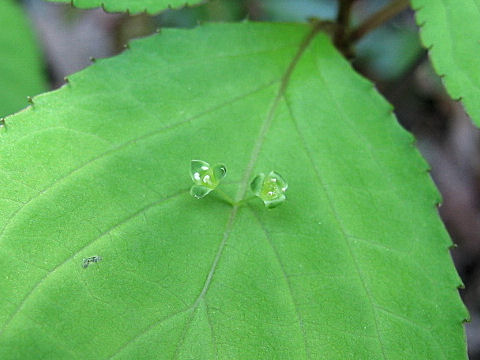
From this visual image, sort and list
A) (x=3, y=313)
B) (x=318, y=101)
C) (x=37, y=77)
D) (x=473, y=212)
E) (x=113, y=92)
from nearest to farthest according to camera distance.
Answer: (x=3, y=313)
(x=113, y=92)
(x=318, y=101)
(x=37, y=77)
(x=473, y=212)

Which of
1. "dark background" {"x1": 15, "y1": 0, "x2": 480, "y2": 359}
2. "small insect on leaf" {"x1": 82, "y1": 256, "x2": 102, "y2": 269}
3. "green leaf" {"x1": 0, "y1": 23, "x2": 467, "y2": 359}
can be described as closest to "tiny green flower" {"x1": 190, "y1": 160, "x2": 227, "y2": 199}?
"green leaf" {"x1": 0, "y1": 23, "x2": 467, "y2": 359}

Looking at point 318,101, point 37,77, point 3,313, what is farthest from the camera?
→ point 37,77

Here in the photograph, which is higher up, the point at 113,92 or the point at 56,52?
the point at 56,52

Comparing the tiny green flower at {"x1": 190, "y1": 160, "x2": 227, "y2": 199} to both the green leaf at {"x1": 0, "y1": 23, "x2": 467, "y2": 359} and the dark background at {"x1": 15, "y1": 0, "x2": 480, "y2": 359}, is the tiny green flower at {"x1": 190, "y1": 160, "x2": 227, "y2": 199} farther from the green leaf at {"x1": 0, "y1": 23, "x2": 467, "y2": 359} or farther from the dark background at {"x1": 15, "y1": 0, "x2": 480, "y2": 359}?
the dark background at {"x1": 15, "y1": 0, "x2": 480, "y2": 359}

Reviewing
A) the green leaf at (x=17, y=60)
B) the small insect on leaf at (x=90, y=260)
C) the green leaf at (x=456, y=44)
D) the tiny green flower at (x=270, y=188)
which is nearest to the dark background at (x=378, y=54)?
the green leaf at (x=17, y=60)

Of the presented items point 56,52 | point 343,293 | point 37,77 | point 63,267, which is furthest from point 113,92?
point 56,52

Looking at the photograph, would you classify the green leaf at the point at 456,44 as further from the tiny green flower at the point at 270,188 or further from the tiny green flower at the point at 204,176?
the tiny green flower at the point at 204,176

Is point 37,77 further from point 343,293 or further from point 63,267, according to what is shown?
point 343,293
